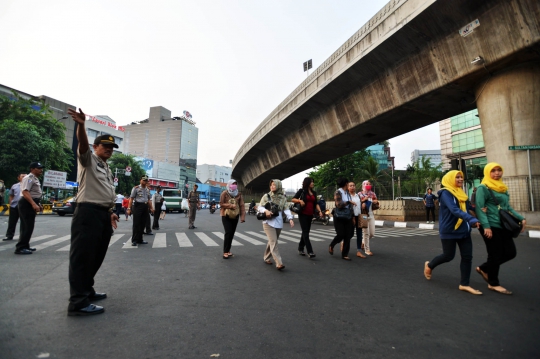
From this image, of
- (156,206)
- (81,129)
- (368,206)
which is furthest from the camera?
(156,206)

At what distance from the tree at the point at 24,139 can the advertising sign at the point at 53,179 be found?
1.35 m

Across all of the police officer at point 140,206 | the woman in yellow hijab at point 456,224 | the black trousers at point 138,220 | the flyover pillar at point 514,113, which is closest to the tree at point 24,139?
the police officer at point 140,206

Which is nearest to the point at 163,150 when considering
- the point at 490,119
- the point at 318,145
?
the point at 318,145

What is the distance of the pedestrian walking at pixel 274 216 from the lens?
5.28 m

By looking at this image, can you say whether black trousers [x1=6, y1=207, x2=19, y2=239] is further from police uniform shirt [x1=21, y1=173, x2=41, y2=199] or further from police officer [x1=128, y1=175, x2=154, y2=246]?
police officer [x1=128, y1=175, x2=154, y2=246]

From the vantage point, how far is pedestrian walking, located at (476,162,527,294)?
3916 millimetres

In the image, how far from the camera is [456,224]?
400 cm

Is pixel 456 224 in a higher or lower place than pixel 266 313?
higher

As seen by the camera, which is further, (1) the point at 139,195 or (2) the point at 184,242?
(1) the point at 139,195

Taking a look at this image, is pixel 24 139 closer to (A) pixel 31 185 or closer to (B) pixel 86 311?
(A) pixel 31 185

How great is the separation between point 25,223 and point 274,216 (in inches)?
203

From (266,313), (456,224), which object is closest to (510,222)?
(456,224)

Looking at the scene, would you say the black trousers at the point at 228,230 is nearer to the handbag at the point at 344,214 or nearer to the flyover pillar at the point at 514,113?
the handbag at the point at 344,214

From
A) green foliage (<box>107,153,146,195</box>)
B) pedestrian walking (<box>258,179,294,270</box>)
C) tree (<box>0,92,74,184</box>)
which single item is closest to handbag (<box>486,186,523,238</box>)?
pedestrian walking (<box>258,179,294,270</box>)
